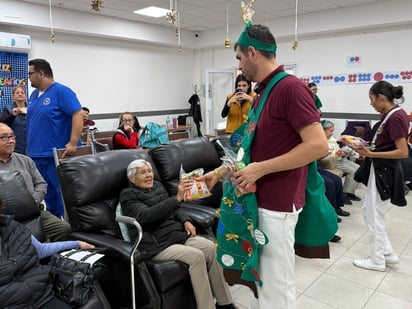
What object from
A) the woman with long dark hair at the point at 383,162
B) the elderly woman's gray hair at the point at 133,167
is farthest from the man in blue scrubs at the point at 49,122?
the woman with long dark hair at the point at 383,162

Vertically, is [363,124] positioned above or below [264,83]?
below

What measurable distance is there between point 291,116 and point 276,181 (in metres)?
0.27

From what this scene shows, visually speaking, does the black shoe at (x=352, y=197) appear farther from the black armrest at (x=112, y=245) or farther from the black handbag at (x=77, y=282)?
the black handbag at (x=77, y=282)

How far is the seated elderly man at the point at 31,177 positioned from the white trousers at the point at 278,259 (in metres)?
1.52

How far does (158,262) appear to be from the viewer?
78.0 inches

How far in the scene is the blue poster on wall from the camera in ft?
18.1

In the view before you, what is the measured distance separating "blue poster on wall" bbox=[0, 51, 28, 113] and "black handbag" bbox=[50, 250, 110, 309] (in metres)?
4.83

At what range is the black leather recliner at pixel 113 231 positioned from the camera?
1899mm

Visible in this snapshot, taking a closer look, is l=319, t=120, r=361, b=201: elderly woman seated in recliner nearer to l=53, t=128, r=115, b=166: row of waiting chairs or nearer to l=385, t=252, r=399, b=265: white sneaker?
l=385, t=252, r=399, b=265: white sneaker

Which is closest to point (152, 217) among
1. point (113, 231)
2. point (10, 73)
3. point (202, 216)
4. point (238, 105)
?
point (113, 231)

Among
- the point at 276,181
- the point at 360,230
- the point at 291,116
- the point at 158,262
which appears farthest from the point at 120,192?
the point at 360,230

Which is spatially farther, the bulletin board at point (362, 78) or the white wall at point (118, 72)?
the white wall at point (118, 72)

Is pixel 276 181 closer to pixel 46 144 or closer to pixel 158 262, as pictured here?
pixel 158 262

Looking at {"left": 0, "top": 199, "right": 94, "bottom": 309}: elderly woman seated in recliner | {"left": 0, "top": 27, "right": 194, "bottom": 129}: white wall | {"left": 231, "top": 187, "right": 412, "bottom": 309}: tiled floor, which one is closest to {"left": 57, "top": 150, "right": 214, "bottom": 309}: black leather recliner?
{"left": 0, "top": 199, "right": 94, "bottom": 309}: elderly woman seated in recliner
